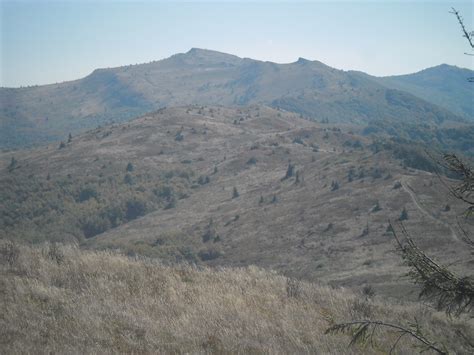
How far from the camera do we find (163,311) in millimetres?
6230

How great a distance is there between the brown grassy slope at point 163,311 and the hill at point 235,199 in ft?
45.1

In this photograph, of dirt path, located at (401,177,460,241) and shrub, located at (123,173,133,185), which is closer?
dirt path, located at (401,177,460,241)

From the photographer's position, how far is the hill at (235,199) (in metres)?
35.2

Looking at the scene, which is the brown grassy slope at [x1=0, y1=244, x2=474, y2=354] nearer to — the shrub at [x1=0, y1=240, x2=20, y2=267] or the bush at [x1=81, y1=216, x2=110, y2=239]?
the shrub at [x1=0, y1=240, x2=20, y2=267]

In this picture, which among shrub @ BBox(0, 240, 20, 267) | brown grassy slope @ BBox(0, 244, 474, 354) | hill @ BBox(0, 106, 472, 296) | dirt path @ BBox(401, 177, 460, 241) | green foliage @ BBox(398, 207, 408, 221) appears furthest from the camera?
green foliage @ BBox(398, 207, 408, 221)

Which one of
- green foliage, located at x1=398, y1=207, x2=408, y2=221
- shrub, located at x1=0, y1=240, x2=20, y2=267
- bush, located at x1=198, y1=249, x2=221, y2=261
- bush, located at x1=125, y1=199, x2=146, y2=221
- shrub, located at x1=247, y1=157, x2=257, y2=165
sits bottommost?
bush, located at x1=198, y1=249, x2=221, y2=261

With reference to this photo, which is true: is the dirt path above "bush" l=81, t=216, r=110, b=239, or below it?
above

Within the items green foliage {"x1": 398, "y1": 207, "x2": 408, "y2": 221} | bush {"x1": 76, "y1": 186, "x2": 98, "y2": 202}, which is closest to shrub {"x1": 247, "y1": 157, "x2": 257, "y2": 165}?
bush {"x1": 76, "y1": 186, "x2": 98, "y2": 202}

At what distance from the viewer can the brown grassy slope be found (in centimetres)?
520

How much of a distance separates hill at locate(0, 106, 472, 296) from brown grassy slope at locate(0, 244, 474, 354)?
13758 mm

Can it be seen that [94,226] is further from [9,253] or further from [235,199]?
[9,253]

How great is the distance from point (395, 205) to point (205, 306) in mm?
39731

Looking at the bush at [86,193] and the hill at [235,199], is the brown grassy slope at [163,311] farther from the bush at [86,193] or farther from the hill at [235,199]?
the bush at [86,193]

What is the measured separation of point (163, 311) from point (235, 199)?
51665 mm
